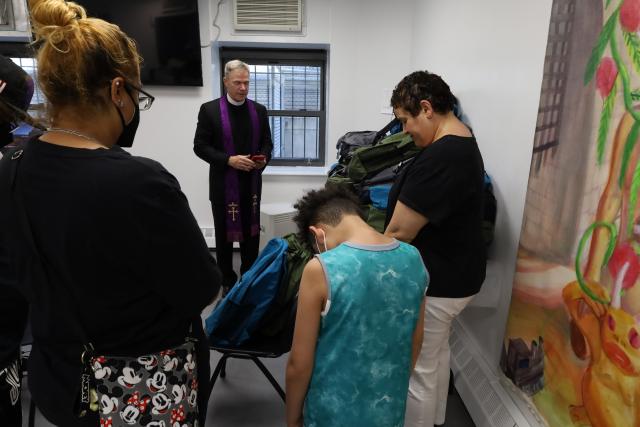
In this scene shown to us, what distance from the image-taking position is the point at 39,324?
91 centimetres

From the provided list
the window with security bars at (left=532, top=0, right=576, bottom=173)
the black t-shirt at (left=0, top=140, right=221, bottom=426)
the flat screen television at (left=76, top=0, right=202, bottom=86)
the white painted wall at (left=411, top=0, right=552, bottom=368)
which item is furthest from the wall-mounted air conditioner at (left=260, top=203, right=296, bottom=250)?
the black t-shirt at (left=0, top=140, right=221, bottom=426)

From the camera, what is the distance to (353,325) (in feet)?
3.53

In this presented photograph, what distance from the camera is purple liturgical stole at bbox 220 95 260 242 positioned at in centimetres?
315

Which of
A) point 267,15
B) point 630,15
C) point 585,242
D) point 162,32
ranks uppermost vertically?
point 267,15

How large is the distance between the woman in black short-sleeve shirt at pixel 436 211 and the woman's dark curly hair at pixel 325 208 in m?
0.30

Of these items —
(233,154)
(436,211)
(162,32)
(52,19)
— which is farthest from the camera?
(162,32)

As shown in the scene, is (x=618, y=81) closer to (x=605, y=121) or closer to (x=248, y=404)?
(x=605, y=121)

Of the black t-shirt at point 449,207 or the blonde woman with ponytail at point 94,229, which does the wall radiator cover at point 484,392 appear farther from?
the blonde woman with ponytail at point 94,229

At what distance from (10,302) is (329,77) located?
137 inches

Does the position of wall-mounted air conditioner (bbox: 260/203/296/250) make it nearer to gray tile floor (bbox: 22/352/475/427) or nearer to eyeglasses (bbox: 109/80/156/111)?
gray tile floor (bbox: 22/352/475/427)

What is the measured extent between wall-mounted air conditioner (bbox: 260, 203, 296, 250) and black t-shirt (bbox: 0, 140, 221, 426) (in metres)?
2.73

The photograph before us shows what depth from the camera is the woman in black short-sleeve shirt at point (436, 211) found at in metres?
1.46

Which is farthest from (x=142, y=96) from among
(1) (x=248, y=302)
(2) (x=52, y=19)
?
(1) (x=248, y=302)

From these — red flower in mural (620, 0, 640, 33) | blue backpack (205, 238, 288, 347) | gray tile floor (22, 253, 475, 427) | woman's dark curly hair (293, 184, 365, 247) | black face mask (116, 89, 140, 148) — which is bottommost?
gray tile floor (22, 253, 475, 427)
